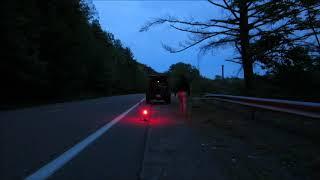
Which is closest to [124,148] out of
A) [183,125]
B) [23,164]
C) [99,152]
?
[99,152]

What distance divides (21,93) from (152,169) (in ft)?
154

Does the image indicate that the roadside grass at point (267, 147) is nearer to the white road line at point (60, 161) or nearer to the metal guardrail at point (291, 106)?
the metal guardrail at point (291, 106)

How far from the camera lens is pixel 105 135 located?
16.4 m

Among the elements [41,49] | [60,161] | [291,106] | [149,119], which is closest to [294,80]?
[149,119]

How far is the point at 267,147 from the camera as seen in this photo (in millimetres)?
12961

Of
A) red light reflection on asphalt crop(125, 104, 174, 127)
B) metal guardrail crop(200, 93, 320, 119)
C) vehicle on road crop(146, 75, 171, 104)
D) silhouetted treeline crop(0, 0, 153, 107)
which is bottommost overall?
Answer: red light reflection on asphalt crop(125, 104, 174, 127)

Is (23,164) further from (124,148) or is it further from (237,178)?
(237,178)

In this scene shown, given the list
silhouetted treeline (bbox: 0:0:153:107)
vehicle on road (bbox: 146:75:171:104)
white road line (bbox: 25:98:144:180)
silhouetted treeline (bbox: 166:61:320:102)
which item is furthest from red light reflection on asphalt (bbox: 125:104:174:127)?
silhouetted treeline (bbox: 0:0:153:107)

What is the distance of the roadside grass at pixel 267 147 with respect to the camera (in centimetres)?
962

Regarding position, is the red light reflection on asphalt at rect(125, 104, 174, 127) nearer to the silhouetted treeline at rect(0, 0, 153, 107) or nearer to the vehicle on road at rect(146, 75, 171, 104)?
the vehicle on road at rect(146, 75, 171, 104)

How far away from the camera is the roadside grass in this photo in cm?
962

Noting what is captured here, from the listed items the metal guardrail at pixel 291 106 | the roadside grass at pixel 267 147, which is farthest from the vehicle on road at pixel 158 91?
the roadside grass at pixel 267 147

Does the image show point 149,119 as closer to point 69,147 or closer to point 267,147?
point 69,147

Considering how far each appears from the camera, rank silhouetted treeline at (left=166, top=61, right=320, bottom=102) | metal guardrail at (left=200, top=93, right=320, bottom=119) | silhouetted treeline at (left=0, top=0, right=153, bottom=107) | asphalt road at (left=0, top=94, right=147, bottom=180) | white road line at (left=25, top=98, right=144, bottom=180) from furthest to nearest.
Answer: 1. silhouetted treeline at (left=0, top=0, right=153, bottom=107)
2. silhouetted treeline at (left=166, top=61, right=320, bottom=102)
3. metal guardrail at (left=200, top=93, right=320, bottom=119)
4. asphalt road at (left=0, top=94, right=147, bottom=180)
5. white road line at (left=25, top=98, right=144, bottom=180)
